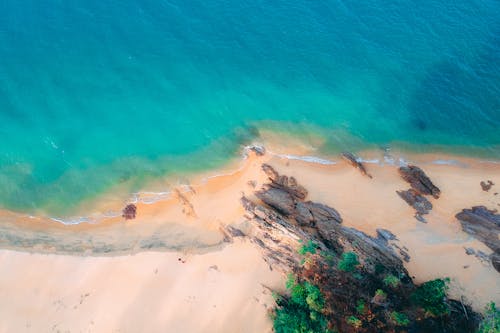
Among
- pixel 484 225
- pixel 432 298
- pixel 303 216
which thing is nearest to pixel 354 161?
pixel 303 216

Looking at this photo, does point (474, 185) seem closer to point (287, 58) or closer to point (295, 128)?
point (295, 128)

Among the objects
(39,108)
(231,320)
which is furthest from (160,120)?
(231,320)

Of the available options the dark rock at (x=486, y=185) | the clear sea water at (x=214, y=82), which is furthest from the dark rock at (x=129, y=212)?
the dark rock at (x=486, y=185)

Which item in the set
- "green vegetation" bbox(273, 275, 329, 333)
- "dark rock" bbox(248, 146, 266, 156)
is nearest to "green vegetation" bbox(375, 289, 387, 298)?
"green vegetation" bbox(273, 275, 329, 333)

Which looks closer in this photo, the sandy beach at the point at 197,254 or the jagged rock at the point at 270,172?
the sandy beach at the point at 197,254

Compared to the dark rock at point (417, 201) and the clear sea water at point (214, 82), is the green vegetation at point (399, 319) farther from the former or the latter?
the clear sea water at point (214, 82)

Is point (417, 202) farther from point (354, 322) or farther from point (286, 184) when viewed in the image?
point (354, 322)
